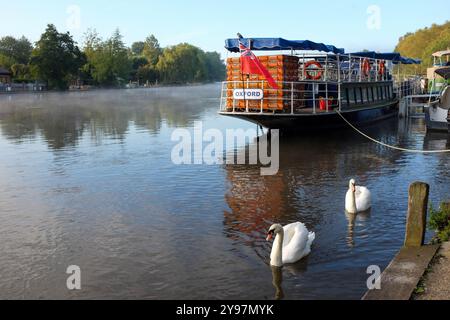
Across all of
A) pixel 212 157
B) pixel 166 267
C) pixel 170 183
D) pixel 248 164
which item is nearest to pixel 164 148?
pixel 212 157

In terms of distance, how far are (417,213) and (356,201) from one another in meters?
4.03

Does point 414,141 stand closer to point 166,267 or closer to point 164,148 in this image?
point 164,148

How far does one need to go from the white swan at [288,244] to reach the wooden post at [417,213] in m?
1.96

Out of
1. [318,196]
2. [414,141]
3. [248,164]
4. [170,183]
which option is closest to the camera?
[318,196]

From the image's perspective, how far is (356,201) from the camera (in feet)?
41.2

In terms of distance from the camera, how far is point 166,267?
9398mm

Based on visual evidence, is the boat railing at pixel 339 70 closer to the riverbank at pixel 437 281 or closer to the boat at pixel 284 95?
the boat at pixel 284 95

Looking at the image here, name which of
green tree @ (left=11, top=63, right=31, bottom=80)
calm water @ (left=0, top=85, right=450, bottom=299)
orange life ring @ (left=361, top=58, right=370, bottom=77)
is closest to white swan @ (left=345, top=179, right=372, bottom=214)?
calm water @ (left=0, top=85, right=450, bottom=299)

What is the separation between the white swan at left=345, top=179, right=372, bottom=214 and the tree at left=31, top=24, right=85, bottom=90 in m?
107

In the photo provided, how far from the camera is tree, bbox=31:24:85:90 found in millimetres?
108438

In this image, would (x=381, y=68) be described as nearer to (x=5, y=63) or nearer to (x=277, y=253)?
(x=277, y=253)

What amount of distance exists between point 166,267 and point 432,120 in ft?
78.7

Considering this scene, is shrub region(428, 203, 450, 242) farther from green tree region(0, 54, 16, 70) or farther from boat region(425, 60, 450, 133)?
green tree region(0, 54, 16, 70)
